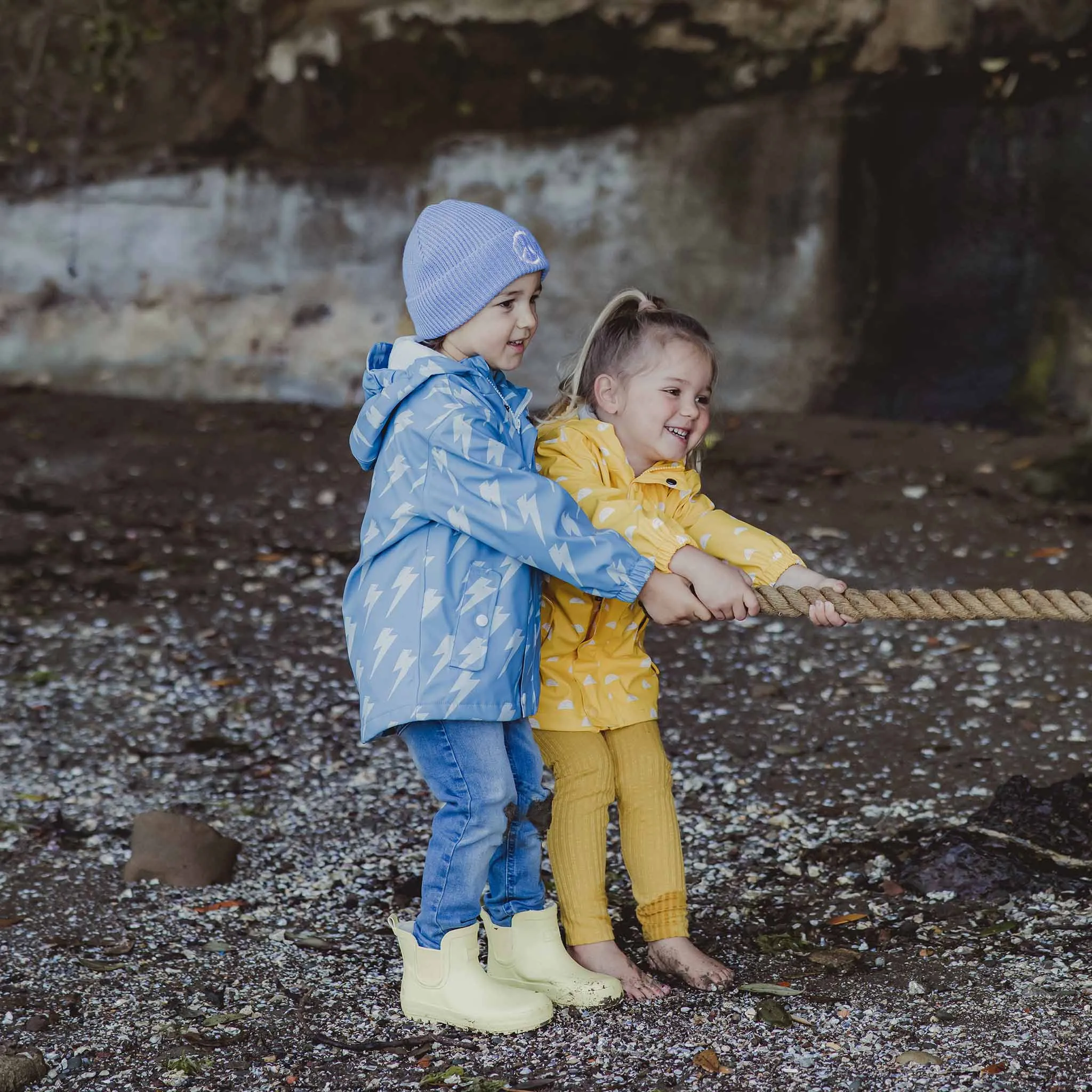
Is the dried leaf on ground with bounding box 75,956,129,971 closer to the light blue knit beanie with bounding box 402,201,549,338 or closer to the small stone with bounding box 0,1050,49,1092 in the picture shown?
the small stone with bounding box 0,1050,49,1092

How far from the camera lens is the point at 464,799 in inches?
95.7

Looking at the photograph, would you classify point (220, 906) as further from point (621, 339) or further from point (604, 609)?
point (621, 339)

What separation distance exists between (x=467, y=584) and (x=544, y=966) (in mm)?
716

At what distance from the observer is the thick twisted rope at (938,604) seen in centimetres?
234

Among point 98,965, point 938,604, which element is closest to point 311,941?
point 98,965

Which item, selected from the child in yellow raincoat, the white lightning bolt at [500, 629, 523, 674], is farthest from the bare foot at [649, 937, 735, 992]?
the white lightning bolt at [500, 629, 523, 674]

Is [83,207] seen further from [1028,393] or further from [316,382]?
[1028,393]

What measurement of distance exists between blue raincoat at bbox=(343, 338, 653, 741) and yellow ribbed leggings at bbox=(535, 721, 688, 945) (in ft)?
0.67

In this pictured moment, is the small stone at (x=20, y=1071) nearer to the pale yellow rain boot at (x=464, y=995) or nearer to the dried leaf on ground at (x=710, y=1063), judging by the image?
the pale yellow rain boot at (x=464, y=995)

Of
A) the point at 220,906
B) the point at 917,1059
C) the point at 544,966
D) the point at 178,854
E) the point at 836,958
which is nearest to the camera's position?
the point at 917,1059

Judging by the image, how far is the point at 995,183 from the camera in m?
7.00

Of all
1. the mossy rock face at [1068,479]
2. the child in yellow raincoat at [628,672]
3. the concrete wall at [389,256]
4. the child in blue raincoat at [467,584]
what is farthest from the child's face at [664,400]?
the concrete wall at [389,256]

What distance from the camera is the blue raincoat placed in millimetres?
2342

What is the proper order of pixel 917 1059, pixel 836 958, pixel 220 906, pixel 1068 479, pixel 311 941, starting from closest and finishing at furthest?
pixel 917 1059 < pixel 836 958 < pixel 311 941 < pixel 220 906 < pixel 1068 479
